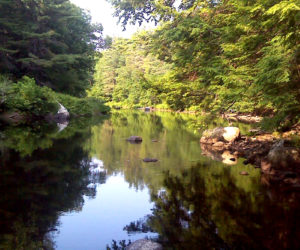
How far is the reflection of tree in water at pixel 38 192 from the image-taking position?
15.5 feet

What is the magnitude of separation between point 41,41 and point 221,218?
25.8 metres

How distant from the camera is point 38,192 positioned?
6660mm

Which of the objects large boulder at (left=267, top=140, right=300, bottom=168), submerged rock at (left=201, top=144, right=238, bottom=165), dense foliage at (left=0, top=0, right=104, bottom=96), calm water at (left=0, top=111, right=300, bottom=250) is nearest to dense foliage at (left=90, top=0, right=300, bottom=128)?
large boulder at (left=267, top=140, right=300, bottom=168)

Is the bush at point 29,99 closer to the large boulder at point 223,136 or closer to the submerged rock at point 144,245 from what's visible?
the large boulder at point 223,136

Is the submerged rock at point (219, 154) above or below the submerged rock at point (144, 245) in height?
above

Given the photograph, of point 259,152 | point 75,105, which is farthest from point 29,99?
point 259,152

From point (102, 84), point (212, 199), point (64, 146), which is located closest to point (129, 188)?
point (212, 199)

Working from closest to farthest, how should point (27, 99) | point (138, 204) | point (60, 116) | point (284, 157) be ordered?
point (138, 204)
point (284, 157)
point (27, 99)
point (60, 116)

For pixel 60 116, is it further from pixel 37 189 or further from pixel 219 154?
pixel 37 189

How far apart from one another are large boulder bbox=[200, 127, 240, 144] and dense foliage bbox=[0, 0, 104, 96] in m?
16.0

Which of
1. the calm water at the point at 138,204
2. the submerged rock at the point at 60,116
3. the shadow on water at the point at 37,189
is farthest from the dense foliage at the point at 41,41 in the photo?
the calm water at the point at 138,204

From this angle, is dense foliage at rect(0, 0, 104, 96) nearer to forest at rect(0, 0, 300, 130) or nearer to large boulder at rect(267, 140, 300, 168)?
forest at rect(0, 0, 300, 130)

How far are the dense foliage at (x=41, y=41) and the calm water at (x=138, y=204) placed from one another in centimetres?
1655

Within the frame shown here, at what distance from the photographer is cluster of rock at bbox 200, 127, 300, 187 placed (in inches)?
311
